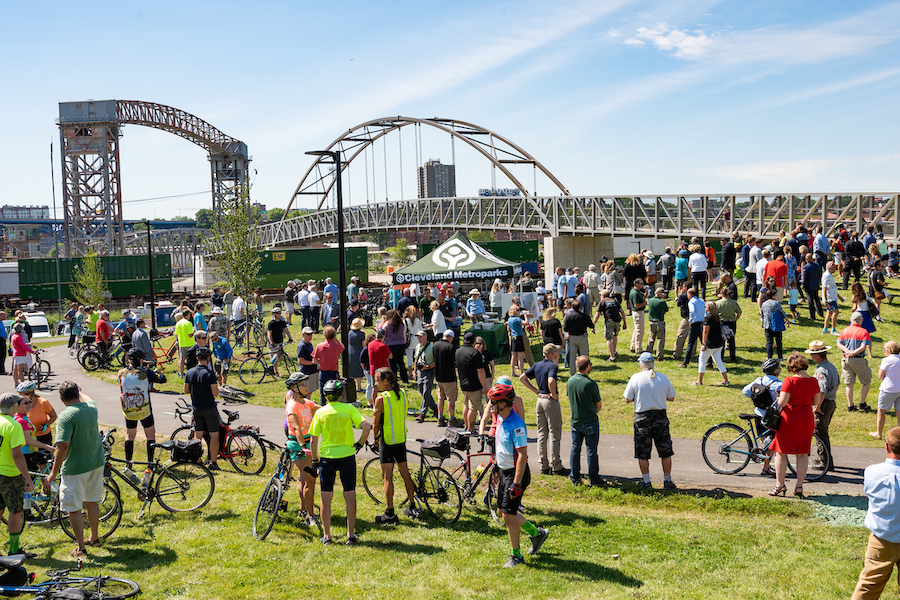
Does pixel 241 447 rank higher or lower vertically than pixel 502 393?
lower

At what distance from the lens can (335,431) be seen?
7535 mm

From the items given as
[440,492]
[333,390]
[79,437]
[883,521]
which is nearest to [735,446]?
[440,492]

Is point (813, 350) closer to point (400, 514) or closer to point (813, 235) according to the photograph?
point (400, 514)

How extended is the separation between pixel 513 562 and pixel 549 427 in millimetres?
3294

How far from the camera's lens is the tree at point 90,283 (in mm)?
41812

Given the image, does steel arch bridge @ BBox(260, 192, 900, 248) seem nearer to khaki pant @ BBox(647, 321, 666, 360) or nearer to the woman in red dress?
khaki pant @ BBox(647, 321, 666, 360)

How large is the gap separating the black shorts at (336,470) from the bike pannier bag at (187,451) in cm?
241

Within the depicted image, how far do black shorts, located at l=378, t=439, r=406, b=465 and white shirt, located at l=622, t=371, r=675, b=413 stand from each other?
305 cm

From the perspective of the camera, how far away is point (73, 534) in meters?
8.12

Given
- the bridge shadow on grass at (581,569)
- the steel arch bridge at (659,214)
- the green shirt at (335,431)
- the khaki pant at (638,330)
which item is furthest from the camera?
the steel arch bridge at (659,214)

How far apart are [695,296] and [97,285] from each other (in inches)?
1484

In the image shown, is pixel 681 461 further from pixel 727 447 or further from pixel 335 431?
pixel 335 431

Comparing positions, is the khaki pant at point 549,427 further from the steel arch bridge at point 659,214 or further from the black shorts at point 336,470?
the steel arch bridge at point 659,214

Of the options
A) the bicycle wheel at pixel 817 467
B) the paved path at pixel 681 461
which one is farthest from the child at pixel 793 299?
the bicycle wheel at pixel 817 467
